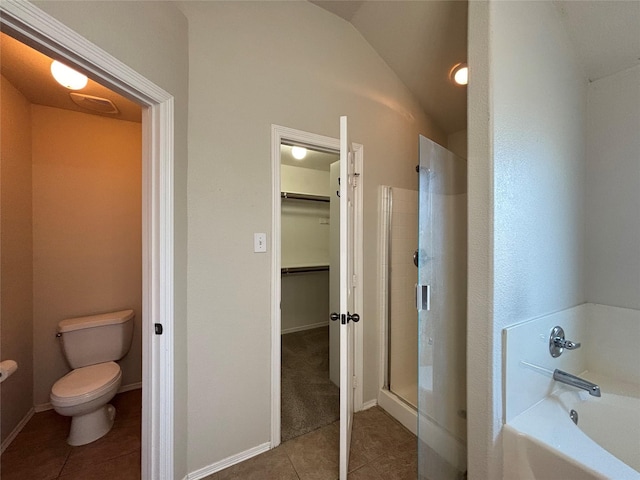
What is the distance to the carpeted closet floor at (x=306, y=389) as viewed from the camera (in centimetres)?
179

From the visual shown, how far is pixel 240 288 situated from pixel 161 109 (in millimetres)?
1010

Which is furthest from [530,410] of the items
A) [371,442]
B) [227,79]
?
[227,79]

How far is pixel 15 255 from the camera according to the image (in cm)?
163

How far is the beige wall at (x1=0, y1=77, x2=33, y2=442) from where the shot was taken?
152 centimetres

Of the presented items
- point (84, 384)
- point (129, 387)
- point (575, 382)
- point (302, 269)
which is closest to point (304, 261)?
point (302, 269)

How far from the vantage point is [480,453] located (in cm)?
91

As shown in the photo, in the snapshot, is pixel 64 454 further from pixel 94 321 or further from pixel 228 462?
pixel 228 462

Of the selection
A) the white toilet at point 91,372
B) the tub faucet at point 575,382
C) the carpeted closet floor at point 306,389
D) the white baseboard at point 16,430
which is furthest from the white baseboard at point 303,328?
the tub faucet at point 575,382

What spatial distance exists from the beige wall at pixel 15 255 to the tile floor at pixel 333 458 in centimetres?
153

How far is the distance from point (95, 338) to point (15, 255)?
77 cm

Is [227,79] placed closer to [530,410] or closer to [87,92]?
[87,92]

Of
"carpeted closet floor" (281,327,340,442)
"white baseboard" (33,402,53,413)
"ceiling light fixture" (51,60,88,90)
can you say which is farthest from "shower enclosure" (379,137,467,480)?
"white baseboard" (33,402,53,413)

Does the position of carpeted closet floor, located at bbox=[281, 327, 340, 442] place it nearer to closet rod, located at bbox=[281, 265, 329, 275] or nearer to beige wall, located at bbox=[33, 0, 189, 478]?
beige wall, located at bbox=[33, 0, 189, 478]

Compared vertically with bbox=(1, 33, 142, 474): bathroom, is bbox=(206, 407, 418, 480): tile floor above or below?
below
